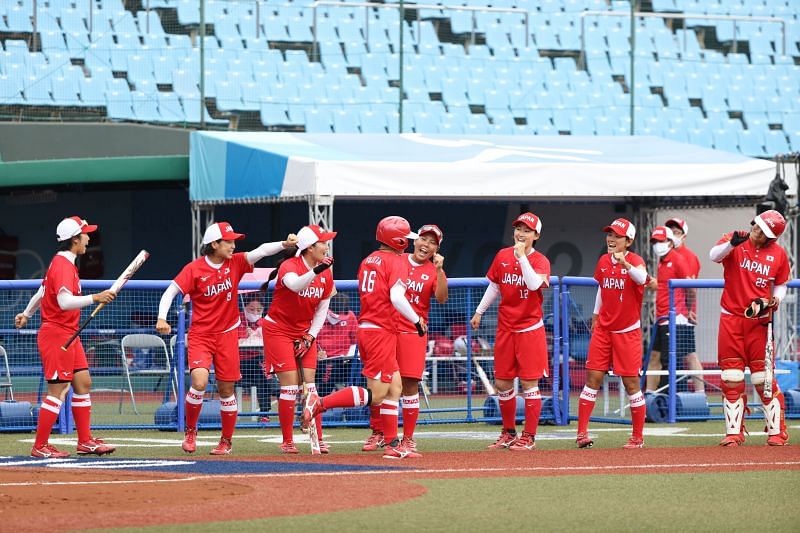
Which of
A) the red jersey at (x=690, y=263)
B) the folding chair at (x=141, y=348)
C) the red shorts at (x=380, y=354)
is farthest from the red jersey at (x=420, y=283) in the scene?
the red jersey at (x=690, y=263)

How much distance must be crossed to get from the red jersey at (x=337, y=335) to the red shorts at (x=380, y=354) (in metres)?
3.24

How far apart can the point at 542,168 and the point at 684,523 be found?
36.9ft

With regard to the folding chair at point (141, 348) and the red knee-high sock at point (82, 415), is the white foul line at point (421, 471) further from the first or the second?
the folding chair at point (141, 348)

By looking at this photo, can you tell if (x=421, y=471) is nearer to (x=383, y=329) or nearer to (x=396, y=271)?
(x=383, y=329)

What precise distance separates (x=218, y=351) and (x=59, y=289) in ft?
4.27

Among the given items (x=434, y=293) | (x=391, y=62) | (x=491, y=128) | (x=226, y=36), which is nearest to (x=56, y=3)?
(x=226, y=36)

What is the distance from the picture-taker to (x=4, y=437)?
12.9 m

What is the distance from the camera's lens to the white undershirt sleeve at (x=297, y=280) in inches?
427

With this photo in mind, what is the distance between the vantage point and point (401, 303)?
1033 centimetres

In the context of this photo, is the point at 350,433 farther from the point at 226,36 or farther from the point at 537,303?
the point at 226,36

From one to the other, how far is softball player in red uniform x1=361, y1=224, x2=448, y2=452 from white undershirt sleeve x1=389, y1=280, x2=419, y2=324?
1.36ft

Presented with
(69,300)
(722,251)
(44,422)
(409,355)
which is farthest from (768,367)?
(44,422)

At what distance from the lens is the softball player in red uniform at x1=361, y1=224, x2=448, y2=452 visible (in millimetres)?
10688

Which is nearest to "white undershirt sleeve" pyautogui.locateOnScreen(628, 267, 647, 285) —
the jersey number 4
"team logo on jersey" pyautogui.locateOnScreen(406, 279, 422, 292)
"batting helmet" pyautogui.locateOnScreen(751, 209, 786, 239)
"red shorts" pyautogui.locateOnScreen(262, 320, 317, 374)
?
"batting helmet" pyautogui.locateOnScreen(751, 209, 786, 239)
